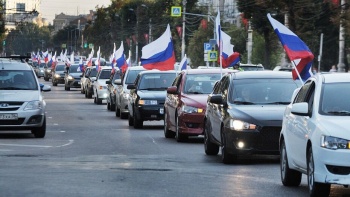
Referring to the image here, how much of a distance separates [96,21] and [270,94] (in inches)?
6127

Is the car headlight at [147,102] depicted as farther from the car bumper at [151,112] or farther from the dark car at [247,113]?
the dark car at [247,113]

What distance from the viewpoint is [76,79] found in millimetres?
75812

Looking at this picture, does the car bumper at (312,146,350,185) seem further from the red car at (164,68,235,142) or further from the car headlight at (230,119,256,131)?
the red car at (164,68,235,142)

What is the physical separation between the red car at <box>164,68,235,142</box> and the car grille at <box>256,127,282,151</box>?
590cm

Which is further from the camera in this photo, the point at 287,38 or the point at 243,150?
the point at 287,38

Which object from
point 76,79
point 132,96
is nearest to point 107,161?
point 132,96

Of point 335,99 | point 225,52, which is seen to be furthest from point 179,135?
point 225,52

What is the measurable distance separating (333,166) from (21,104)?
14.4m

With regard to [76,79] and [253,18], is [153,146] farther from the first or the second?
[76,79]

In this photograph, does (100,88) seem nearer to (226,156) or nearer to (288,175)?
(226,156)

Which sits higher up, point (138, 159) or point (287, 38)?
point (287, 38)

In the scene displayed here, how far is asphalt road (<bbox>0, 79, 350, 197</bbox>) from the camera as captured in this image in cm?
1472

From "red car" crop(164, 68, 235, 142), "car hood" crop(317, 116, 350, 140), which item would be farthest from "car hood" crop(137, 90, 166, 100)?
"car hood" crop(317, 116, 350, 140)

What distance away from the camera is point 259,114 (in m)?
19.1
